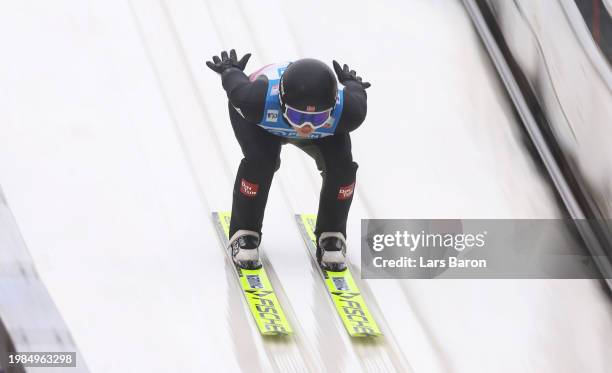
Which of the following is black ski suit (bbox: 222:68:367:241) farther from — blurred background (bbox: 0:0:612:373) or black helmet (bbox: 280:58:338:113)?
blurred background (bbox: 0:0:612:373)

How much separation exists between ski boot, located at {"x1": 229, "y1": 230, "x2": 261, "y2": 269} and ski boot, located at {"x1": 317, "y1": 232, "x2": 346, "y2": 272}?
303mm

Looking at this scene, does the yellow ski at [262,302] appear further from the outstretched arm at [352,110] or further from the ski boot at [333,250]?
the outstretched arm at [352,110]

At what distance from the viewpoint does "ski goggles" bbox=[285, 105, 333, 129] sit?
4.35 meters

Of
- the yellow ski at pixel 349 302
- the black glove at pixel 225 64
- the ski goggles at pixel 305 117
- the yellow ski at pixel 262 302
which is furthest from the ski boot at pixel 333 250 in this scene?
the black glove at pixel 225 64

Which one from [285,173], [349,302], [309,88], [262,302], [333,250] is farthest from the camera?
[285,173]

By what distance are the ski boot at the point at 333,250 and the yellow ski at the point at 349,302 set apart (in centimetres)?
3

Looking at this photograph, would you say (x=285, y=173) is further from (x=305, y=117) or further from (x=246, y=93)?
(x=305, y=117)

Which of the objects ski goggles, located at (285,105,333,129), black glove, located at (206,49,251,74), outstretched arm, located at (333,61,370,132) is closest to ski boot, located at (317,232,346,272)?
outstretched arm, located at (333,61,370,132)

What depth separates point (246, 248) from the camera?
15.7 ft

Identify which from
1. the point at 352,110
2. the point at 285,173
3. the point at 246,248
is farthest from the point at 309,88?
the point at 285,173

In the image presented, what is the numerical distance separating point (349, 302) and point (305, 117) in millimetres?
873

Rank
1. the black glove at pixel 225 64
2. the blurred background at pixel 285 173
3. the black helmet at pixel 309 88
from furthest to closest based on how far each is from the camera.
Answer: the black glove at pixel 225 64, the blurred background at pixel 285 173, the black helmet at pixel 309 88

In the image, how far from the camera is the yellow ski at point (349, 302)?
4.56 meters

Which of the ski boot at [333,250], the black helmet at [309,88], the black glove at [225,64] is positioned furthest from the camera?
the ski boot at [333,250]
